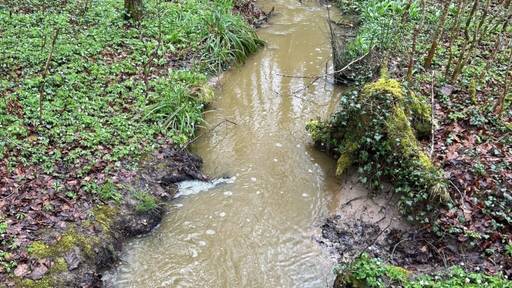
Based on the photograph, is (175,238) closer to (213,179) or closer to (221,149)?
(213,179)

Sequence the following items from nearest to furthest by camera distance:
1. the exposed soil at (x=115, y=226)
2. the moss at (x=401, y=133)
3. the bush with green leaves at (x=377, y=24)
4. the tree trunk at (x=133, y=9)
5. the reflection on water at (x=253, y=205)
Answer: the exposed soil at (x=115, y=226) < the reflection on water at (x=253, y=205) < the moss at (x=401, y=133) < the bush with green leaves at (x=377, y=24) < the tree trunk at (x=133, y=9)

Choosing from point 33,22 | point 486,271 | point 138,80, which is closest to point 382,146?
point 486,271

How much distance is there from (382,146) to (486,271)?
1.96 m

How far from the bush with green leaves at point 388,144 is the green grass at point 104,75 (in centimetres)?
246

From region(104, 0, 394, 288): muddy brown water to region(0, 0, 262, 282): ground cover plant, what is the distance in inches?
22.6

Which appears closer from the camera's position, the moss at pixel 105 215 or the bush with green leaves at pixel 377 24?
the moss at pixel 105 215

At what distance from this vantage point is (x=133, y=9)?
399 inches

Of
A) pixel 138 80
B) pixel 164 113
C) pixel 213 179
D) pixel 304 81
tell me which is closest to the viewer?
pixel 213 179

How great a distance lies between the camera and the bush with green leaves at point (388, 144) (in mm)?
5289

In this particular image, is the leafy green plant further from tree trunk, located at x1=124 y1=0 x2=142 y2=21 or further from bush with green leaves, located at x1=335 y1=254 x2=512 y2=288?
tree trunk, located at x1=124 y1=0 x2=142 y2=21

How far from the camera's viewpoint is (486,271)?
455 centimetres

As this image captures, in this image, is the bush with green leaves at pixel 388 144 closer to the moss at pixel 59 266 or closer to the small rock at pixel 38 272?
the moss at pixel 59 266

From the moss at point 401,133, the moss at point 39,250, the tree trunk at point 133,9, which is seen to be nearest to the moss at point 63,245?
the moss at point 39,250

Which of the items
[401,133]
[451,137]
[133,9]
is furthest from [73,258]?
[133,9]
